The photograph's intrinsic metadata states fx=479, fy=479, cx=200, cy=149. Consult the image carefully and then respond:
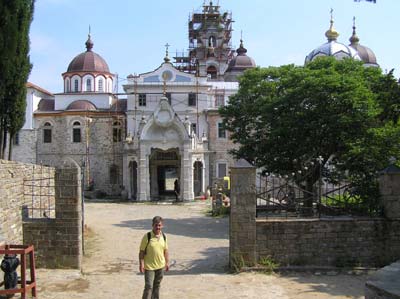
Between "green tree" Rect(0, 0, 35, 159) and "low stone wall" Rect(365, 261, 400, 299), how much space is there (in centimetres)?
1168

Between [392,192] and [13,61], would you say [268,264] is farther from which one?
[13,61]

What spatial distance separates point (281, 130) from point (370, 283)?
1164cm

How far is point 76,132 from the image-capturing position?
36.1m

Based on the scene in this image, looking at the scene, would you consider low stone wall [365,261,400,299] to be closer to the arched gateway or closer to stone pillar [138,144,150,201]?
the arched gateway

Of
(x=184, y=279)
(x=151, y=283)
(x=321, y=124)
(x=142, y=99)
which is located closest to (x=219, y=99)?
(x=142, y=99)

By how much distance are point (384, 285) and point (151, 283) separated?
3.61 meters

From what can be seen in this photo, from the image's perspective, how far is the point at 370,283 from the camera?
5.88 meters

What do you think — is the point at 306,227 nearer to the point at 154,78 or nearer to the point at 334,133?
the point at 334,133

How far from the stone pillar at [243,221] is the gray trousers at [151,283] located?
3436 mm

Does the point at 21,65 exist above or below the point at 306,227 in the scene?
above

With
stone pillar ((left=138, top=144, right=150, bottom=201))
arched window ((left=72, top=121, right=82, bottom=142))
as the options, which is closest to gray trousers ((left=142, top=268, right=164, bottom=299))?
stone pillar ((left=138, top=144, right=150, bottom=201))

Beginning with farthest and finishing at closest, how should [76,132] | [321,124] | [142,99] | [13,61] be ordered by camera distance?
1. [76,132]
2. [142,99]
3. [321,124]
4. [13,61]

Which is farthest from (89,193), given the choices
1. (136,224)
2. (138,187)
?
(136,224)

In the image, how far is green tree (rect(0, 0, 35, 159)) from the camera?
44.2ft
